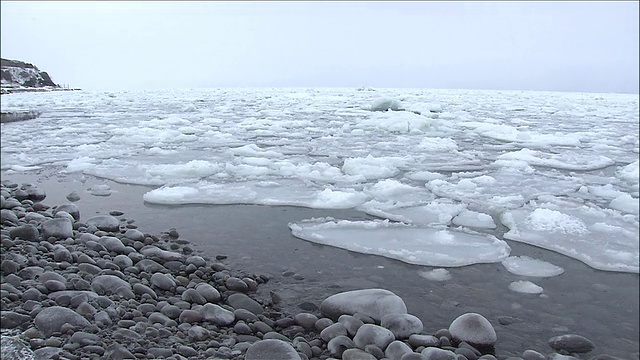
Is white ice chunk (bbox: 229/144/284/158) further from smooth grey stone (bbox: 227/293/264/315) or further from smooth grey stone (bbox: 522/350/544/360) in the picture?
smooth grey stone (bbox: 522/350/544/360)

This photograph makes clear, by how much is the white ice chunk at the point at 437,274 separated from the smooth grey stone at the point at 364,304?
1.69ft

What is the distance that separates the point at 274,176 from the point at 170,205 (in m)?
1.55

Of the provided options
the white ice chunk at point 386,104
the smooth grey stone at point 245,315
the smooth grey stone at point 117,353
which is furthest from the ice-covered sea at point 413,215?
the white ice chunk at point 386,104

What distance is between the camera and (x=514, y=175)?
530cm

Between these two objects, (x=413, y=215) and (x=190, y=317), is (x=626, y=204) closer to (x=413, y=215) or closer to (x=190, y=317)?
(x=413, y=215)

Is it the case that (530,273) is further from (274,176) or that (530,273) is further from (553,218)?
(274,176)

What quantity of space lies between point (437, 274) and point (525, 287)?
53cm

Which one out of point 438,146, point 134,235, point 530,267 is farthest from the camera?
point 438,146

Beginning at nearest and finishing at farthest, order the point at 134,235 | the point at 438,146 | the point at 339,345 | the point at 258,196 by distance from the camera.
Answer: the point at 339,345 → the point at 134,235 → the point at 258,196 → the point at 438,146

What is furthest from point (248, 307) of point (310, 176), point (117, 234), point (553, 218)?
point (310, 176)

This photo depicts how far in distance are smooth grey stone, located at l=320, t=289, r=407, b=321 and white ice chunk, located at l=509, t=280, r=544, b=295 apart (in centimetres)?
78

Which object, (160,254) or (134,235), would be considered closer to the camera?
(160,254)

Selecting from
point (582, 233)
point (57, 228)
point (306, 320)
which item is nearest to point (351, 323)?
point (306, 320)

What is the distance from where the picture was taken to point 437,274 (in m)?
2.82
